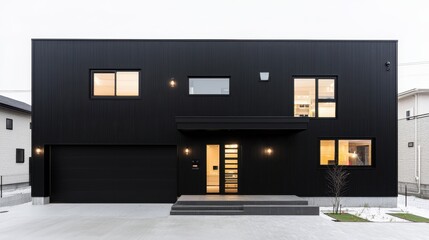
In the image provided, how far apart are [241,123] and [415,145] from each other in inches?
405

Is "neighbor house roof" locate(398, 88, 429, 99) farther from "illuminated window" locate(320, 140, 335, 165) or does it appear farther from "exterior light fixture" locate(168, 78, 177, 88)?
"exterior light fixture" locate(168, 78, 177, 88)

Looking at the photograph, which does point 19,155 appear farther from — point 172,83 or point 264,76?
point 264,76

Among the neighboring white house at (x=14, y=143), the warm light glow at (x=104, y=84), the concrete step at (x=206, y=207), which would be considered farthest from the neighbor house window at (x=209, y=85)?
the neighboring white house at (x=14, y=143)

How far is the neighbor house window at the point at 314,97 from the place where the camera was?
11.2m

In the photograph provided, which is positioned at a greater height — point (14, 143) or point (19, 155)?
point (14, 143)

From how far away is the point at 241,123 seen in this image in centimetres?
1005

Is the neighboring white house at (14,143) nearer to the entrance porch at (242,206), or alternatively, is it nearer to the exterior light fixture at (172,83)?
the exterior light fixture at (172,83)

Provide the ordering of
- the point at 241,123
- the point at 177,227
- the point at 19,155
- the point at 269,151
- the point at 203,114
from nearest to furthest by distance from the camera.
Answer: the point at 177,227
the point at 241,123
the point at 203,114
the point at 269,151
the point at 19,155

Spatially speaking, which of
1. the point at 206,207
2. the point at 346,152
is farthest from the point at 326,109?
the point at 206,207

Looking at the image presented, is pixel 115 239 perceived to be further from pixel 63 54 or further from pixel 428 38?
pixel 428 38

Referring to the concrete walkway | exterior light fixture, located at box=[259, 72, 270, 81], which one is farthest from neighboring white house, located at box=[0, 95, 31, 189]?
exterior light fixture, located at box=[259, 72, 270, 81]

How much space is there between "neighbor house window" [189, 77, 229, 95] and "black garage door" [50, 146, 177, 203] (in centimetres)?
245

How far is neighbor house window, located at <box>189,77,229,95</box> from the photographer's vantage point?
11.3 m
